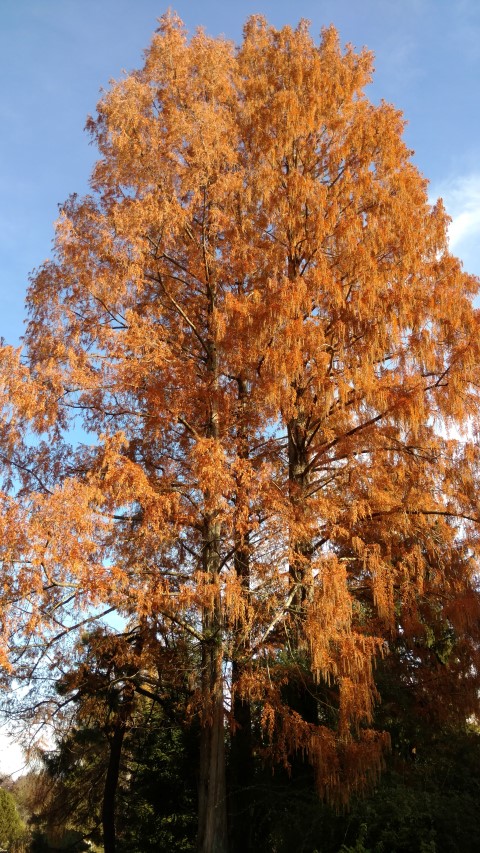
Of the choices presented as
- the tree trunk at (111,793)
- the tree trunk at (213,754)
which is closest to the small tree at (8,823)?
the tree trunk at (111,793)

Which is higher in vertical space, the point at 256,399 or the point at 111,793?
the point at 256,399

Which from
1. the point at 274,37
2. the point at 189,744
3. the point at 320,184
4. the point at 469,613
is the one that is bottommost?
the point at 189,744

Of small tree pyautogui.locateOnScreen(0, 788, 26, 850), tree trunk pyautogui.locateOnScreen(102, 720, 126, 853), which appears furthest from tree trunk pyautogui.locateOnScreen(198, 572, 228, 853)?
small tree pyautogui.locateOnScreen(0, 788, 26, 850)

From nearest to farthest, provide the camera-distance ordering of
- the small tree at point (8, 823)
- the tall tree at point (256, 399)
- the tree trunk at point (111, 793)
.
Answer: the tall tree at point (256, 399) < the tree trunk at point (111, 793) < the small tree at point (8, 823)

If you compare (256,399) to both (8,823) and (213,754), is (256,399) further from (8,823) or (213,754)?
(8,823)

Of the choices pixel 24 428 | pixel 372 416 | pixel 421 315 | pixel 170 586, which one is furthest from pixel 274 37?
pixel 170 586

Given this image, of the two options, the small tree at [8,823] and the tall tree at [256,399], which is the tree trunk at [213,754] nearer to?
the tall tree at [256,399]

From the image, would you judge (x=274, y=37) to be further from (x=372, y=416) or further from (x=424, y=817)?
(x=424, y=817)

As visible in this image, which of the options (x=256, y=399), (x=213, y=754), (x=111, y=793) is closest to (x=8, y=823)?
(x=111, y=793)

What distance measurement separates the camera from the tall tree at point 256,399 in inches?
259

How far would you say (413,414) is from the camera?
6.92 metres

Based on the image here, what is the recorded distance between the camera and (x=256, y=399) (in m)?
7.97

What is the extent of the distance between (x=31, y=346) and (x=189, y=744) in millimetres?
6083

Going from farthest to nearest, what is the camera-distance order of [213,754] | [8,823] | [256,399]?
[8,823] < [256,399] < [213,754]
